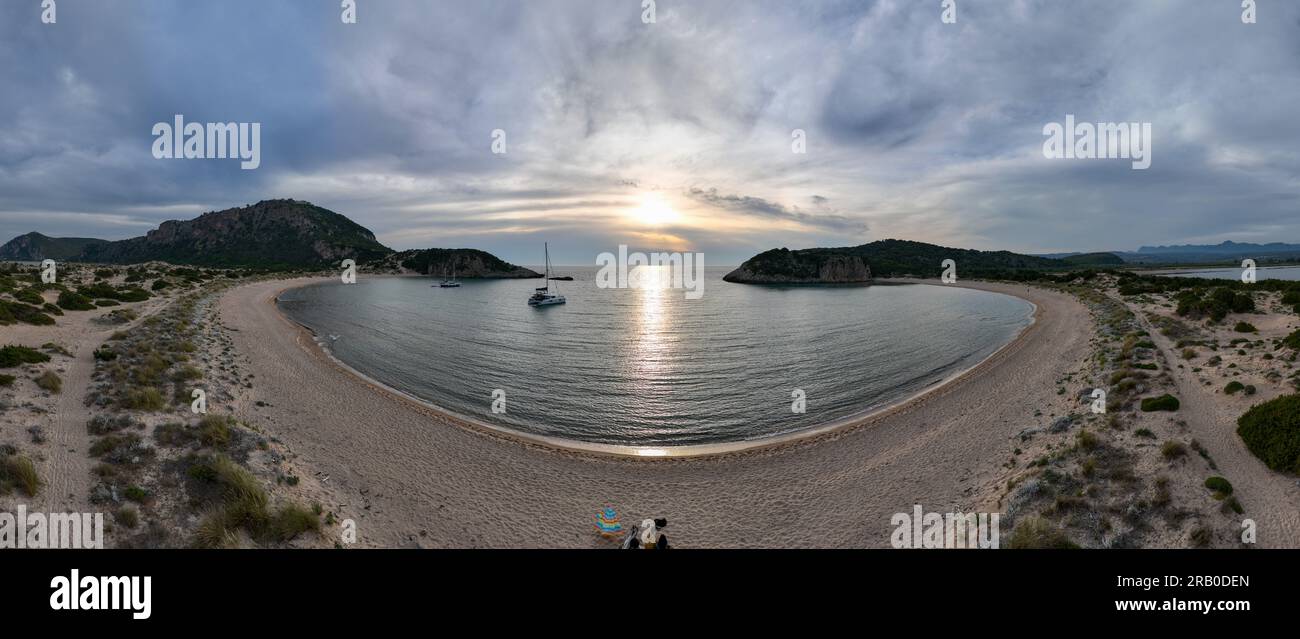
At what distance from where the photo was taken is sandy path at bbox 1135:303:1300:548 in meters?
11.9

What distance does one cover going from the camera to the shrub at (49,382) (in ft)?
59.1

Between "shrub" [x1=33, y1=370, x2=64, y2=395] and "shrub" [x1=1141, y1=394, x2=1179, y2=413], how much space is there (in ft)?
147

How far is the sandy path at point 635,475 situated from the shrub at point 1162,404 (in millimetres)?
4647

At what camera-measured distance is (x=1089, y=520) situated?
1311cm

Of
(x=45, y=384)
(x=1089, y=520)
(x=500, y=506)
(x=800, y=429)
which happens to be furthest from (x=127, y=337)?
(x=1089, y=520)

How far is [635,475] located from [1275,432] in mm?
22469

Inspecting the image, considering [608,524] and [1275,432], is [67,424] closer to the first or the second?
[608,524]

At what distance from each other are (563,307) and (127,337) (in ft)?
214

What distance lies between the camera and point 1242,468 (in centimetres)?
1455

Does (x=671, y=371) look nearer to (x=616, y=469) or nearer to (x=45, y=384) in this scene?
(x=616, y=469)

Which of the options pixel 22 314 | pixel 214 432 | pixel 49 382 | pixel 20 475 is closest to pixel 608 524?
pixel 214 432

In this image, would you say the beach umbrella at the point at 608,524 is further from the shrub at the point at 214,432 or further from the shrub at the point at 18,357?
the shrub at the point at 18,357

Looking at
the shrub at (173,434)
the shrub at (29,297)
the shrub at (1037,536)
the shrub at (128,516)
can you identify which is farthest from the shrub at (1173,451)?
the shrub at (29,297)

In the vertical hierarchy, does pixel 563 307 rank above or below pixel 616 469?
above
